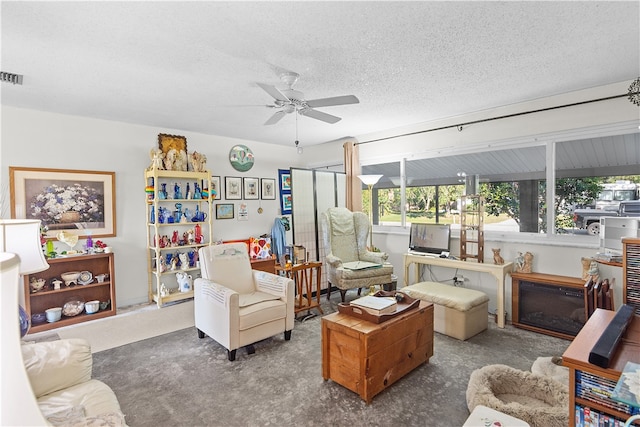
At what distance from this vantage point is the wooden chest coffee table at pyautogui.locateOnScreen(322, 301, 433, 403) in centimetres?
219

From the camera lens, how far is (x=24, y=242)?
73.7 inches

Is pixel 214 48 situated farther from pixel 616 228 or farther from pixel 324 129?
pixel 616 228

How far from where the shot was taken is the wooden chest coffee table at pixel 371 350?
2189mm

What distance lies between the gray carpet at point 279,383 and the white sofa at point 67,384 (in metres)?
0.57

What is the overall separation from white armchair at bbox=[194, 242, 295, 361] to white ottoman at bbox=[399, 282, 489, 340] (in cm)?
151

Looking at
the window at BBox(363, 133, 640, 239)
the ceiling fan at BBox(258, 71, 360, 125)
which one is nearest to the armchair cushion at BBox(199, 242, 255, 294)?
the ceiling fan at BBox(258, 71, 360, 125)

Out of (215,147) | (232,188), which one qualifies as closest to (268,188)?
(232,188)

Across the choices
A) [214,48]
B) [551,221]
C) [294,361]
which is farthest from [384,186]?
[214,48]

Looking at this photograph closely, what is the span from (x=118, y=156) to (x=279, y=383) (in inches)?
138

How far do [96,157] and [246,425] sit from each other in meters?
3.65

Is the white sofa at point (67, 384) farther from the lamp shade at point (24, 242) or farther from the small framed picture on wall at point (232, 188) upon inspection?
the small framed picture on wall at point (232, 188)

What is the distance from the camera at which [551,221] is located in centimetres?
352

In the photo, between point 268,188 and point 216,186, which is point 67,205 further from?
point 268,188

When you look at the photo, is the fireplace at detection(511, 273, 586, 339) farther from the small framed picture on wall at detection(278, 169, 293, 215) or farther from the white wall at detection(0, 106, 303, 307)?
the white wall at detection(0, 106, 303, 307)
